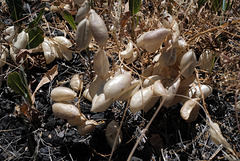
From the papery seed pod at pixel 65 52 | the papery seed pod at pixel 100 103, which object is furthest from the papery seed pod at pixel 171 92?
the papery seed pod at pixel 65 52

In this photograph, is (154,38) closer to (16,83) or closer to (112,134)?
(112,134)

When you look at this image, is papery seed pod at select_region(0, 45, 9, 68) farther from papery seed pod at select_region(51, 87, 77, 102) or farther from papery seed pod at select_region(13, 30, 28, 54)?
papery seed pod at select_region(51, 87, 77, 102)

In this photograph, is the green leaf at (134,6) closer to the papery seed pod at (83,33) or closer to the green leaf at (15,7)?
the papery seed pod at (83,33)

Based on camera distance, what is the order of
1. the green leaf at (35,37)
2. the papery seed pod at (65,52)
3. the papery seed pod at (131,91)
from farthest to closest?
the papery seed pod at (65,52), the green leaf at (35,37), the papery seed pod at (131,91)

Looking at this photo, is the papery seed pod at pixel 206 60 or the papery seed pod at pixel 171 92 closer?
the papery seed pod at pixel 171 92

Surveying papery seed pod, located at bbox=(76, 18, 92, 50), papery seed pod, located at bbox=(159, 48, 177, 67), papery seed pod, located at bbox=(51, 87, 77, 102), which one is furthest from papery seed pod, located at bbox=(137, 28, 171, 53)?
papery seed pod, located at bbox=(51, 87, 77, 102)

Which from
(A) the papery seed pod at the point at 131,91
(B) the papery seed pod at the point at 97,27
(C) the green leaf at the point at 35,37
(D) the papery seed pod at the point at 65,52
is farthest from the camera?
(D) the papery seed pod at the point at 65,52
